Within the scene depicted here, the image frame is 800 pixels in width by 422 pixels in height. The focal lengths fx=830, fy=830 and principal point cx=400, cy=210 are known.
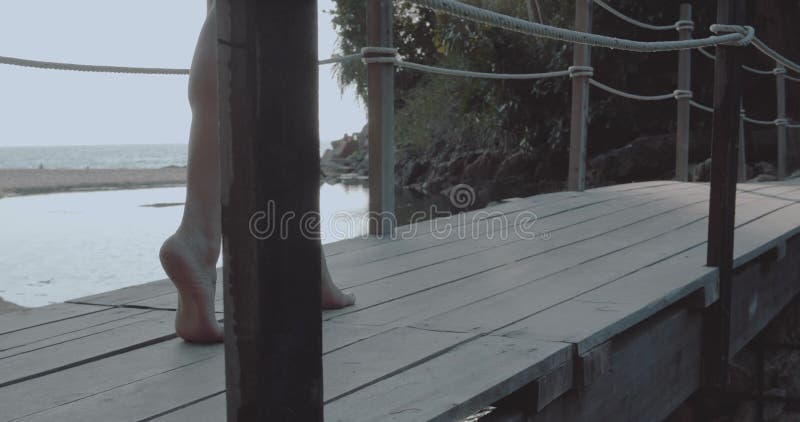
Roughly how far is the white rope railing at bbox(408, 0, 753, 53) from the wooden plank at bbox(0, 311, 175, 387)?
28.0 inches

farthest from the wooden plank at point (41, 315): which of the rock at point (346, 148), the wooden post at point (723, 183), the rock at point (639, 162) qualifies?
the rock at point (346, 148)

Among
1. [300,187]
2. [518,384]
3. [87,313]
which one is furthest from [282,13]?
[87,313]

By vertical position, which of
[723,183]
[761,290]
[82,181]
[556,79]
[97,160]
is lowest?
[97,160]

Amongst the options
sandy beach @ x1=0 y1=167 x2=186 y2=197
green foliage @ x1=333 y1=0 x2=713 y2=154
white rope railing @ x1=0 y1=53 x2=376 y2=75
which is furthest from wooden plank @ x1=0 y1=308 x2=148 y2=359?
sandy beach @ x1=0 y1=167 x2=186 y2=197

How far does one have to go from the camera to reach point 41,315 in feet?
5.12

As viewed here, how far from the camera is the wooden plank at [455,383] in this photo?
100 cm

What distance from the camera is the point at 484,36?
10172 millimetres

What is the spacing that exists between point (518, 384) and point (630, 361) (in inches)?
20.1

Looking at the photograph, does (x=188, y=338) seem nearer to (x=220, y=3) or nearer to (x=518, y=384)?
(x=518, y=384)

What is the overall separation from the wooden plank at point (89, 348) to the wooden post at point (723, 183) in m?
1.29

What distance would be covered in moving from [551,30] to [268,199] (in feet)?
3.19

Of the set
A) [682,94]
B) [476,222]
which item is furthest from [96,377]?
[682,94]

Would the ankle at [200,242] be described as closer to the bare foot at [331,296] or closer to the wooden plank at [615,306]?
the bare foot at [331,296]

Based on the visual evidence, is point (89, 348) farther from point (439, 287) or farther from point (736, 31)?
point (736, 31)
